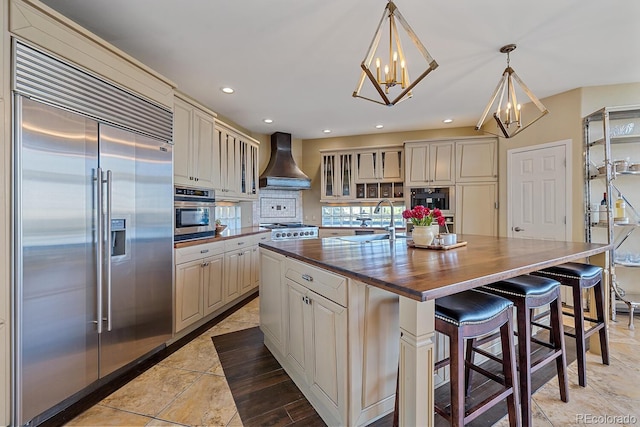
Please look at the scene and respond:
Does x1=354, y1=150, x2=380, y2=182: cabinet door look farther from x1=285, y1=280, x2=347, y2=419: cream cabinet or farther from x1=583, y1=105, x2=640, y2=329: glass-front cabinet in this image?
x1=285, y1=280, x2=347, y2=419: cream cabinet

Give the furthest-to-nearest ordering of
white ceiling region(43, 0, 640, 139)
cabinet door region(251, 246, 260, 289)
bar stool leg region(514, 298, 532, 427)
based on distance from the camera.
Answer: cabinet door region(251, 246, 260, 289) → white ceiling region(43, 0, 640, 139) → bar stool leg region(514, 298, 532, 427)

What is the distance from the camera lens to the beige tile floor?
1.61 m

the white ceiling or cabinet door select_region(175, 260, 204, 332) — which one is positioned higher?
the white ceiling

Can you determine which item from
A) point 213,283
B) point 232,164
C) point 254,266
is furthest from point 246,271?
point 232,164

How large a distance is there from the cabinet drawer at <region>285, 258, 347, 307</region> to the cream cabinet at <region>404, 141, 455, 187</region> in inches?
142

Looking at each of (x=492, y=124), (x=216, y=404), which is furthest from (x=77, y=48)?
(x=492, y=124)

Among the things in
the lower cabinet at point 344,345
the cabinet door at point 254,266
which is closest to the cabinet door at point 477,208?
the cabinet door at point 254,266

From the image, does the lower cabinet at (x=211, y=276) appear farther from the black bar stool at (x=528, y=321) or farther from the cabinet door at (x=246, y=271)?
the black bar stool at (x=528, y=321)

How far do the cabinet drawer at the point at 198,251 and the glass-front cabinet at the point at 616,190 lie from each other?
13.6 ft

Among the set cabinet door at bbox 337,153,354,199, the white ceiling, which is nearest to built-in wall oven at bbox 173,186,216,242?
the white ceiling

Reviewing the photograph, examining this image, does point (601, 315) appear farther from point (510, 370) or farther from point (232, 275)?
point (232, 275)

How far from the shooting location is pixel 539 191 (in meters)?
3.84

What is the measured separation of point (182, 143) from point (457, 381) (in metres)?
2.96

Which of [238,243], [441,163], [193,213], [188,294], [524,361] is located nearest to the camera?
[524,361]
